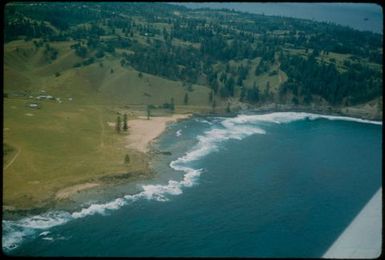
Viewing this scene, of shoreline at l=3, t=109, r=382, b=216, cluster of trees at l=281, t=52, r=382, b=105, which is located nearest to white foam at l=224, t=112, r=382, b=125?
shoreline at l=3, t=109, r=382, b=216

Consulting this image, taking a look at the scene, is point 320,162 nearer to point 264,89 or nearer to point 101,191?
point 101,191

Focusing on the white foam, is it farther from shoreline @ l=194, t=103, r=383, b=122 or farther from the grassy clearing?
the grassy clearing

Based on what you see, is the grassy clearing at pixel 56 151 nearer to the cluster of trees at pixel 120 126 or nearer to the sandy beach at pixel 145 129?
the cluster of trees at pixel 120 126

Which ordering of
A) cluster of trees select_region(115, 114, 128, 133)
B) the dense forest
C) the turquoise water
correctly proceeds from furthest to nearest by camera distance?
the dense forest → cluster of trees select_region(115, 114, 128, 133) → the turquoise water

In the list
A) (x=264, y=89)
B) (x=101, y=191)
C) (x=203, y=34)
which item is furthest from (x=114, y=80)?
(x=101, y=191)

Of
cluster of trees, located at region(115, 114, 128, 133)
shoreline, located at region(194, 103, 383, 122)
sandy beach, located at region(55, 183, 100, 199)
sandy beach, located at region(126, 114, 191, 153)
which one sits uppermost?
sandy beach, located at region(55, 183, 100, 199)

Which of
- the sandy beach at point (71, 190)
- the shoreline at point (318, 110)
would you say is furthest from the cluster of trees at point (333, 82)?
the sandy beach at point (71, 190)

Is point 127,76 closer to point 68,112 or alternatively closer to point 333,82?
point 68,112
